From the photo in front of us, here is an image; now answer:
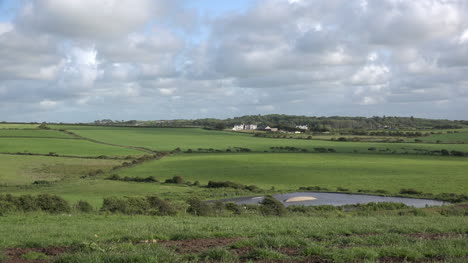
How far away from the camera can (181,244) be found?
11.0m

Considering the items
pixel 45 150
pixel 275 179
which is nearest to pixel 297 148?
pixel 275 179

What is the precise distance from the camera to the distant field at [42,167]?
214 feet

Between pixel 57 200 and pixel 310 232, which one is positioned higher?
pixel 310 232

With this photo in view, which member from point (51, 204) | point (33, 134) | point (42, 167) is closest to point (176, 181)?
point (42, 167)

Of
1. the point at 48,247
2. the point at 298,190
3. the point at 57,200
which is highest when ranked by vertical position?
the point at 48,247

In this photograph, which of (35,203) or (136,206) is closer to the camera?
(35,203)

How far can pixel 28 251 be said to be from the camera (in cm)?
1038

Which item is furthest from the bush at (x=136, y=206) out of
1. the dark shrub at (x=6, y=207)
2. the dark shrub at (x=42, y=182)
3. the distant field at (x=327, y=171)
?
the dark shrub at (x=42, y=182)

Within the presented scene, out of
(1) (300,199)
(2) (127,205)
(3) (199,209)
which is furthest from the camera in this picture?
(1) (300,199)

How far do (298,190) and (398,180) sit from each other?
729 inches

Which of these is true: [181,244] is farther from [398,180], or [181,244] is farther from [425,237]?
[398,180]

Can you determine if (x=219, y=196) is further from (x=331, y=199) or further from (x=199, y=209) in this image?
(x=199, y=209)

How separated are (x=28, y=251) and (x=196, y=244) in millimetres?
4281

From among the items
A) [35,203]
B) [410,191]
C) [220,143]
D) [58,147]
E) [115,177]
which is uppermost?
[35,203]
